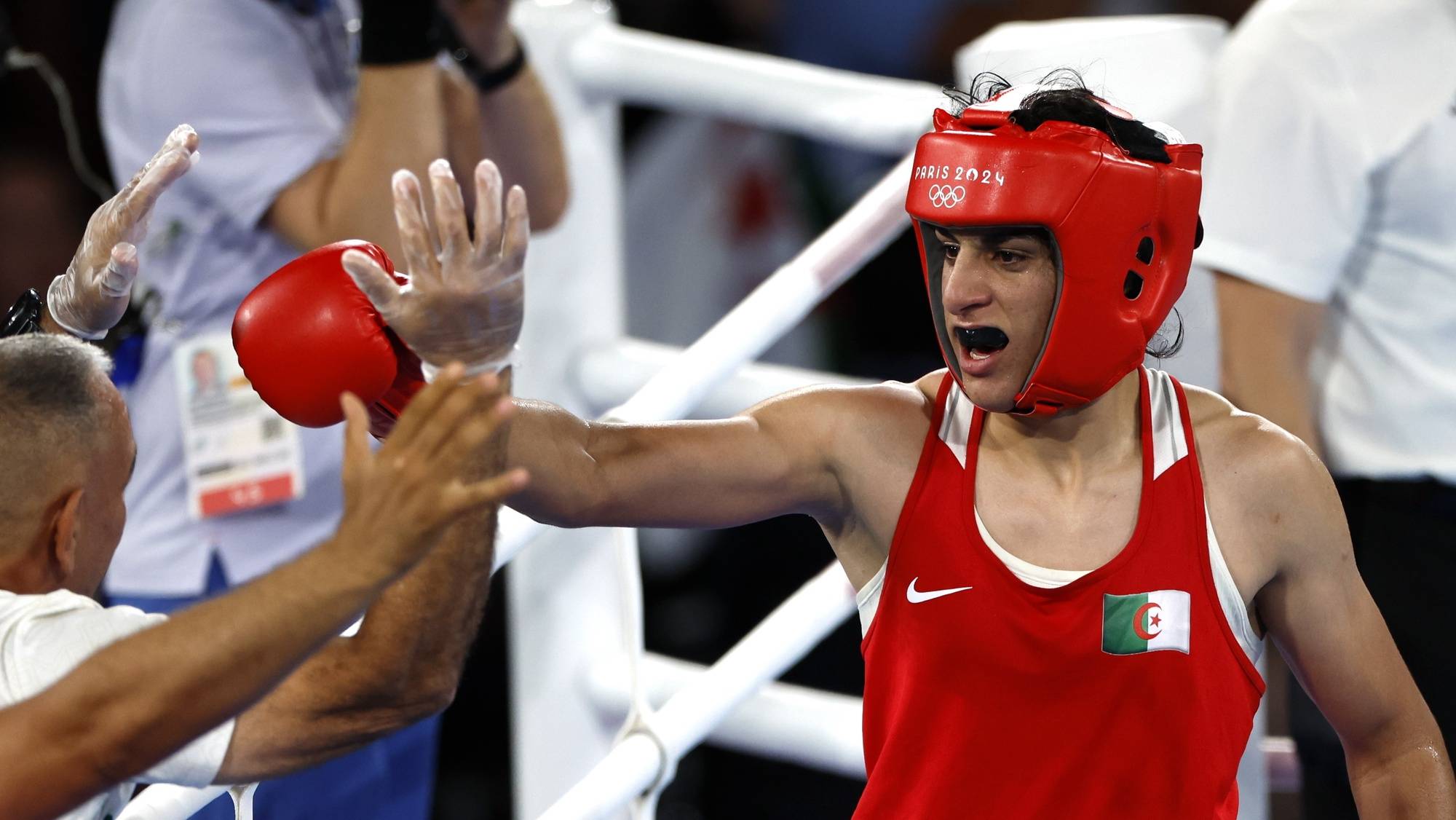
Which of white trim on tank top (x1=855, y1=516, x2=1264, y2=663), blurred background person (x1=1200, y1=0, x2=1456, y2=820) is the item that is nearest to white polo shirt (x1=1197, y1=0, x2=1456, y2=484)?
blurred background person (x1=1200, y1=0, x2=1456, y2=820)

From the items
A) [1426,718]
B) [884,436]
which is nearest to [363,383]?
[884,436]

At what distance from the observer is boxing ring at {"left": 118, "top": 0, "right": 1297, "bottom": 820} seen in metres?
1.82

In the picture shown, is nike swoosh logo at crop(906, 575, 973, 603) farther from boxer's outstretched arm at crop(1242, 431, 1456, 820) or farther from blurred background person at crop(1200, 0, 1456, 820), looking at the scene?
blurred background person at crop(1200, 0, 1456, 820)

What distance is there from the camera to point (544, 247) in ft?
7.60

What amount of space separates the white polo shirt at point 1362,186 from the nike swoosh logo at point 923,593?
2.44 ft

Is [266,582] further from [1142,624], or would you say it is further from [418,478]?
[1142,624]

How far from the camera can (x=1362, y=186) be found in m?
2.07

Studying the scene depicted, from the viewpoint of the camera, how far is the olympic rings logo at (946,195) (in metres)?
1.54

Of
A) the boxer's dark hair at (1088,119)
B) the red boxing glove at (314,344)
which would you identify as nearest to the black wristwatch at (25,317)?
the red boxing glove at (314,344)

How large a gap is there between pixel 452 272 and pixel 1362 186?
4.39 ft

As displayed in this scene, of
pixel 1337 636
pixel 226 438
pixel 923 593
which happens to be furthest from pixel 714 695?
pixel 226 438

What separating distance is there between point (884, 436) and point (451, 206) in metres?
0.60

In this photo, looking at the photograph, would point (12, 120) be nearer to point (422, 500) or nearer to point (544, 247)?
point (544, 247)

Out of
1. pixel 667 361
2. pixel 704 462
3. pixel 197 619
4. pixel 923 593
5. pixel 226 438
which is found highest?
pixel 197 619
